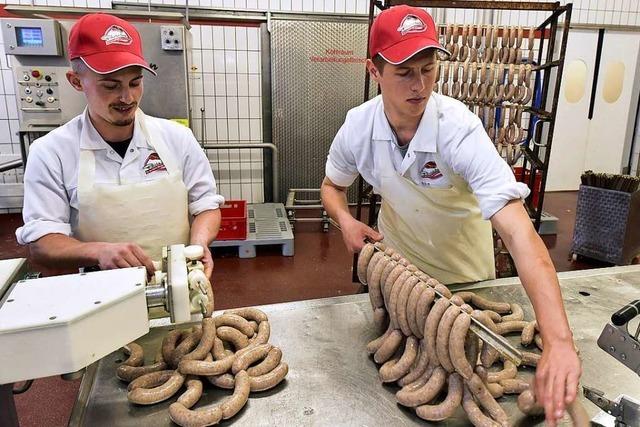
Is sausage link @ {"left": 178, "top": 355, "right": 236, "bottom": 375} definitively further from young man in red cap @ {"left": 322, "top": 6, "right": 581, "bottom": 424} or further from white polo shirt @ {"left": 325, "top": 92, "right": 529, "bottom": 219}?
white polo shirt @ {"left": 325, "top": 92, "right": 529, "bottom": 219}

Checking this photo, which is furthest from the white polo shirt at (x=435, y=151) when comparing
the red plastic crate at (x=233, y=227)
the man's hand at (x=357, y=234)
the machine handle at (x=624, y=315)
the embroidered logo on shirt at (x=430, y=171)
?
the red plastic crate at (x=233, y=227)

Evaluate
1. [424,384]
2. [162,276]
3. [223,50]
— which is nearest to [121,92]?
[162,276]

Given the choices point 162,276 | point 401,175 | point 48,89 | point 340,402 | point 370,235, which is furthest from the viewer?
point 48,89

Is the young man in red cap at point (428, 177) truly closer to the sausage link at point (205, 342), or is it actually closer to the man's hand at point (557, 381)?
the man's hand at point (557, 381)

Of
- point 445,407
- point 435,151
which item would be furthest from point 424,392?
point 435,151

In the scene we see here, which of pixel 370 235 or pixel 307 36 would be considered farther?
pixel 307 36

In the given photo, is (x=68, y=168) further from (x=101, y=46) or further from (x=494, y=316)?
(x=494, y=316)

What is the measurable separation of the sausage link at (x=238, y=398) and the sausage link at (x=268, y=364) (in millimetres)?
33

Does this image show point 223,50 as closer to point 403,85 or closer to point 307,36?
point 307,36

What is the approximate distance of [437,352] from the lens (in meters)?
1.31

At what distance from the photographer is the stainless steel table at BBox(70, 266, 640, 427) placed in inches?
50.1

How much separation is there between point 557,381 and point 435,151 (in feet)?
3.35

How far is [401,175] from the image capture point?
2.04 meters

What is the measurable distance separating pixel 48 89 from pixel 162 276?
3.89 meters
